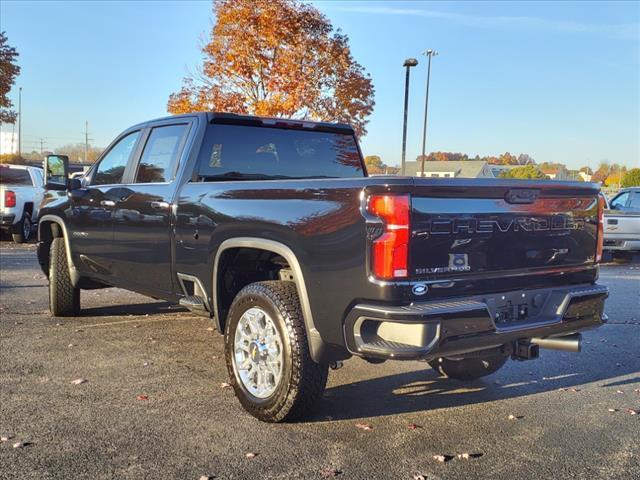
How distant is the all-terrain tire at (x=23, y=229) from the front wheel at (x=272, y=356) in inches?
477

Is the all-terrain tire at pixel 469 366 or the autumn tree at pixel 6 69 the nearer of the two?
the all-terrain tire at pixel 469 366

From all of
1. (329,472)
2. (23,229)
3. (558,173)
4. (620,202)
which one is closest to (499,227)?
(329,472)

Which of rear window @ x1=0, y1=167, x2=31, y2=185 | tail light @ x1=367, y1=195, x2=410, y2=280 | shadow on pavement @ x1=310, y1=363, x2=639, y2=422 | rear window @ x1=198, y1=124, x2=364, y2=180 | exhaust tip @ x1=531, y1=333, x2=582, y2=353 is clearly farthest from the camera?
rear window @ x1=0, y1=167, x2=31, y2=185

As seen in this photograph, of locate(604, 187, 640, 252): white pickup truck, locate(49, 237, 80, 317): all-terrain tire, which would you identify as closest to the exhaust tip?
locate(49, 237, 80, 317): all-terrain tire

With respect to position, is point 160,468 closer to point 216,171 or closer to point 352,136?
point 216,171

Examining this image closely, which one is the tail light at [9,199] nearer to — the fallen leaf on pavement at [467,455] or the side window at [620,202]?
the fallen leaf on pavement at [467,455]

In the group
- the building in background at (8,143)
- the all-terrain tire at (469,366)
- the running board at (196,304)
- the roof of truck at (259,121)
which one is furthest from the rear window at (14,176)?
the building in background at (8,143)

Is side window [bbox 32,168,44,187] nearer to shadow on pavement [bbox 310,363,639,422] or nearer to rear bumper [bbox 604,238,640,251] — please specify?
shadow on pavement [bbox 310,363,639,422]

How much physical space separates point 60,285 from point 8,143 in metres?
65.6

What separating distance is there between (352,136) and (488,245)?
2630mm

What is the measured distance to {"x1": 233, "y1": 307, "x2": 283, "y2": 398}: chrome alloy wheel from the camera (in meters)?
3.98

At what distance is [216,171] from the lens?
5023mm

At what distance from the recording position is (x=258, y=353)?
13.4 ft

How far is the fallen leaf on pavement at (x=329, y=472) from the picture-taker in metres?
3.30
